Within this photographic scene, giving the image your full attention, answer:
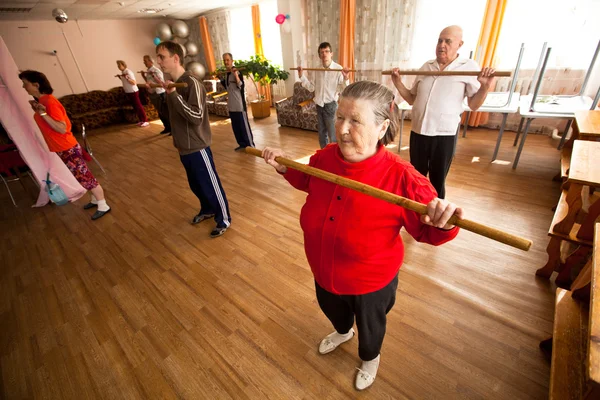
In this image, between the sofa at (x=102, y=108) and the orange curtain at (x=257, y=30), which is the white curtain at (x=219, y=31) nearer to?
the orange curtain at (x=257, y=30)

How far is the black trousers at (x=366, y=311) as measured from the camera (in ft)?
3.61

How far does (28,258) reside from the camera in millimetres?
2578

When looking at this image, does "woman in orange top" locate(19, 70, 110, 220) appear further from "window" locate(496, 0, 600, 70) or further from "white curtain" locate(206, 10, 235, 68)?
"white curtain" locate(206, 10, 235, 68)

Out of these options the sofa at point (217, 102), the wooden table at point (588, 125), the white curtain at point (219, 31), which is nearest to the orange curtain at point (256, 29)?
the white curtain at point (219, 31)

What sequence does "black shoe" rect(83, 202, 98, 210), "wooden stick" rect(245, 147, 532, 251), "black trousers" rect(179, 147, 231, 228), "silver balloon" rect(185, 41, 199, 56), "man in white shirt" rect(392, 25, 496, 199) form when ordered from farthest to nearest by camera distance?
"silver balloon" rect(185, 41, 199, 56) < "black shoe" rect(83, 202, 98, 210) < "black trousers" rect(179, 147, 231, 228) < "man in white shirt" rect(392, 25, 496, 199) < "wooden stick" rect(245, 147, 532, 251)

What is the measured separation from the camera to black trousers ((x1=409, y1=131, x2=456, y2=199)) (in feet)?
Answer: 6.97

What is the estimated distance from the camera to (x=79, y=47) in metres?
7.73

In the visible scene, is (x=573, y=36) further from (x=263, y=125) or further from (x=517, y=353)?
(x=263, y=125)

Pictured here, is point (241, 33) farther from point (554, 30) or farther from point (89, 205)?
point (554, 30)

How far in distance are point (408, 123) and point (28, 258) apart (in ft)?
19.8

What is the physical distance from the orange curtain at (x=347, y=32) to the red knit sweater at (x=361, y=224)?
5359 millimetres

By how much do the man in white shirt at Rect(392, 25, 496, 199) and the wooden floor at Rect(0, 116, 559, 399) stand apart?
0.77m

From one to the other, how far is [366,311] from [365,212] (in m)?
0.48

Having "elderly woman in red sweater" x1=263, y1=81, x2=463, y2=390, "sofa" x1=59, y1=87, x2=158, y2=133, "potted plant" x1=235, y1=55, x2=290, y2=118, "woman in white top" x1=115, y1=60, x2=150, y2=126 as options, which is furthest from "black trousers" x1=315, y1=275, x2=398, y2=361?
"sofa" x1=59, y1=87, x2=158, y2=133
